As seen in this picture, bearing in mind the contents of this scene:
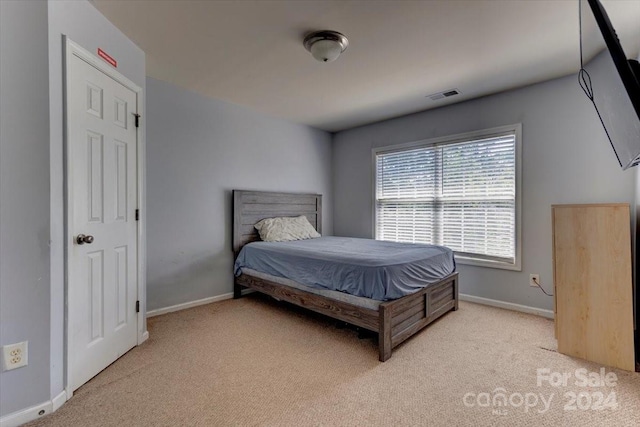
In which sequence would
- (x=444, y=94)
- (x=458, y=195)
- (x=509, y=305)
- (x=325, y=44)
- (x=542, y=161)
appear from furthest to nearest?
(x=458, y=195) → (x=444, y=94) → (x=509, y=305) → (x=542, y=161) → (x=325, y=44)

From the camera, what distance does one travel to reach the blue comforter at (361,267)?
222 cm

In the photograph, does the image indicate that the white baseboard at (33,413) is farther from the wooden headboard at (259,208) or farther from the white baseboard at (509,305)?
the white baseboard at (509,305)

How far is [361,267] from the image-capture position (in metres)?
2.30

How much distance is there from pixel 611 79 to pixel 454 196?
8.98ft

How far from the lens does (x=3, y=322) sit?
4.75ft

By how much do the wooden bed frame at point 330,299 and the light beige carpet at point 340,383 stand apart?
0.54 feet

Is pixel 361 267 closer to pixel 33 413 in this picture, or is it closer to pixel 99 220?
pixel 99 220

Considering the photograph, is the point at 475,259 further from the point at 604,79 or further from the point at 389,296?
the point at 604,79

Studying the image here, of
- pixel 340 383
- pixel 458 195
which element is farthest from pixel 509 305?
pixel 340 383

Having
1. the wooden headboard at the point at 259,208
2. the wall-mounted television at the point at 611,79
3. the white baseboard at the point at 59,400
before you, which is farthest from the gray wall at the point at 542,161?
the white baseboard at the point at 59,400

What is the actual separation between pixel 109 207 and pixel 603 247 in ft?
11.6

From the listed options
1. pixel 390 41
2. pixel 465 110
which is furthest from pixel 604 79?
pixel 465 110

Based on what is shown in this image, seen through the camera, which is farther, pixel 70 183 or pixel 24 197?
pixel 70 183

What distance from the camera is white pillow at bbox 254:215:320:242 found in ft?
12.2
